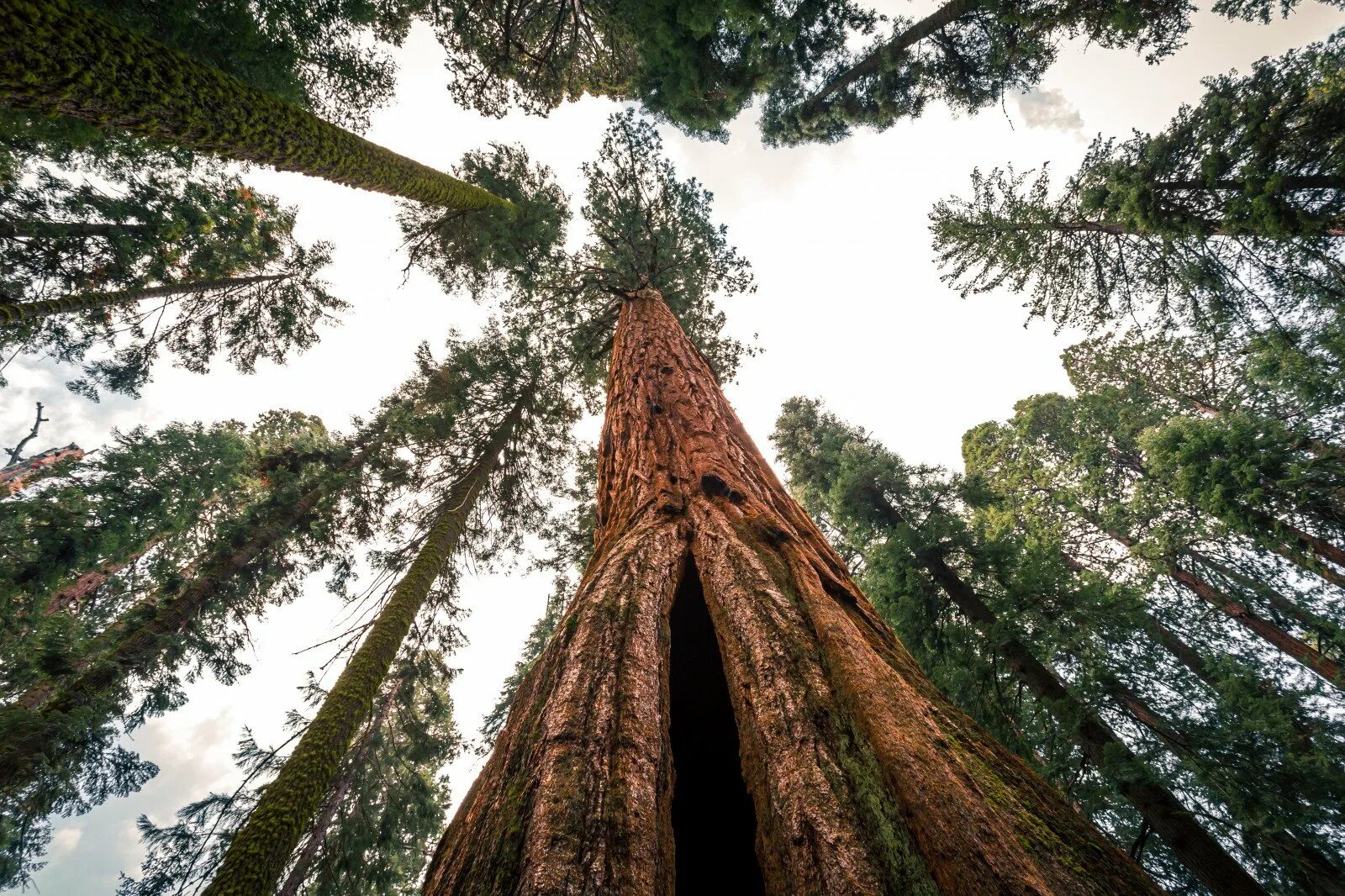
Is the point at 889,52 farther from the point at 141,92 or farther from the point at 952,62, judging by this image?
the point at 141,92

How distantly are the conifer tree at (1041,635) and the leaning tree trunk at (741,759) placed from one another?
1.78 m

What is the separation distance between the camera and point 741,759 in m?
1.47

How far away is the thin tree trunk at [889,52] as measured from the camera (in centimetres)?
891

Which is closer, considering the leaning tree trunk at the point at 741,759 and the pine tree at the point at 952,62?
the leaning tree trunk at the point at 741,759

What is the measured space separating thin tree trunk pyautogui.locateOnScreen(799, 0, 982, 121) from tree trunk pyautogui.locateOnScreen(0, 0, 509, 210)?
35.6 feet

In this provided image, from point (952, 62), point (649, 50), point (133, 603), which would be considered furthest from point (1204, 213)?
point (133, 603)

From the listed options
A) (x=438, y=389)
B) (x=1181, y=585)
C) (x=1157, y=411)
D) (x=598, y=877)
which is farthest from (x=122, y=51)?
(x=1181, y=585)

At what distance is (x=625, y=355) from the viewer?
16.3 feet

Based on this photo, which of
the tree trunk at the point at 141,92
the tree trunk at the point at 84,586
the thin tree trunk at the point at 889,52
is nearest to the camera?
the tree trunk at the point at 141,92

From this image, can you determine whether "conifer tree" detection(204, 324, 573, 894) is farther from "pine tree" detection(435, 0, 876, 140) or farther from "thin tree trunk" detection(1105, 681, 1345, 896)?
"thin tree trunk" detection(1105, 681, 1345, 896)

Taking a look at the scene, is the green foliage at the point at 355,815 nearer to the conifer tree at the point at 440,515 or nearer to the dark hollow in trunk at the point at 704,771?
the conifer tree at the point at 440,515

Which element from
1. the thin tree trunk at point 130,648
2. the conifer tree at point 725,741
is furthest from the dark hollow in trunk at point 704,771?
the thin tree trunk at point 130,648

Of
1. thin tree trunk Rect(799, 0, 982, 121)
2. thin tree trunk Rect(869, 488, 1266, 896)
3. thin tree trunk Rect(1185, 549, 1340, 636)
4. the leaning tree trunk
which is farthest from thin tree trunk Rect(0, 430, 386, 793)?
thin tree trunk Rect(1185, 549, 1340, 636)

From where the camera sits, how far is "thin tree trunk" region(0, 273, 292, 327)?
6.62m
